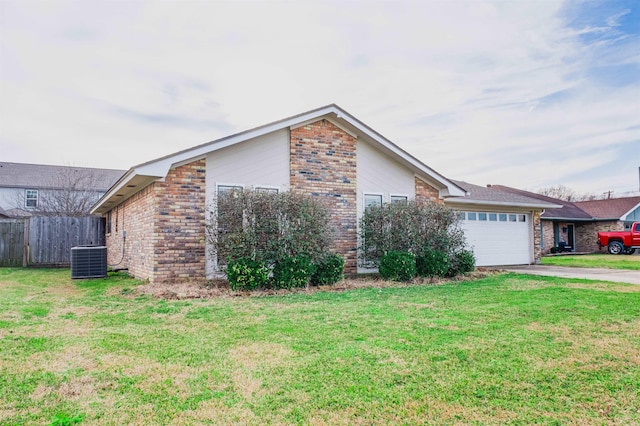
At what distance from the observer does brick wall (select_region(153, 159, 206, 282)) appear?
9484 millimetres

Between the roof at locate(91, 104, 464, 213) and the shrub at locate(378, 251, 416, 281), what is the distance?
11.0ft

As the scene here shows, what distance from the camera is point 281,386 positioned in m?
3.33

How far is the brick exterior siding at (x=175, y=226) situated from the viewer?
31.1ft

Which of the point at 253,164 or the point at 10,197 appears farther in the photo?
the point at 10,197

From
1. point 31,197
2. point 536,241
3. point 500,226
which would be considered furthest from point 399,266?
point 31,197

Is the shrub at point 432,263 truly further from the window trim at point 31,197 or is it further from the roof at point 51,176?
the window trim at point 31,197

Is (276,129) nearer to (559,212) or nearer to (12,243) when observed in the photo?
(12,243)

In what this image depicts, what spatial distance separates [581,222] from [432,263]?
2231 centimetres

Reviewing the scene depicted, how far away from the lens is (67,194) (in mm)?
23734

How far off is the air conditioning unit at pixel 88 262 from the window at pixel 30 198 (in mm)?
20055

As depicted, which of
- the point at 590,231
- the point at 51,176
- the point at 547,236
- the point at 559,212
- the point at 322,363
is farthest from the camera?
the point at 51,176

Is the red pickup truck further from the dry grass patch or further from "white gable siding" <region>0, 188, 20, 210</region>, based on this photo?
"white gable siding" <region>0, 188, 20, 210</region>

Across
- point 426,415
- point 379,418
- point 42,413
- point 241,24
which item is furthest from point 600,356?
point 241,24

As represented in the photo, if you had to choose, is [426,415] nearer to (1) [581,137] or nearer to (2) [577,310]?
(2) [577,310]
